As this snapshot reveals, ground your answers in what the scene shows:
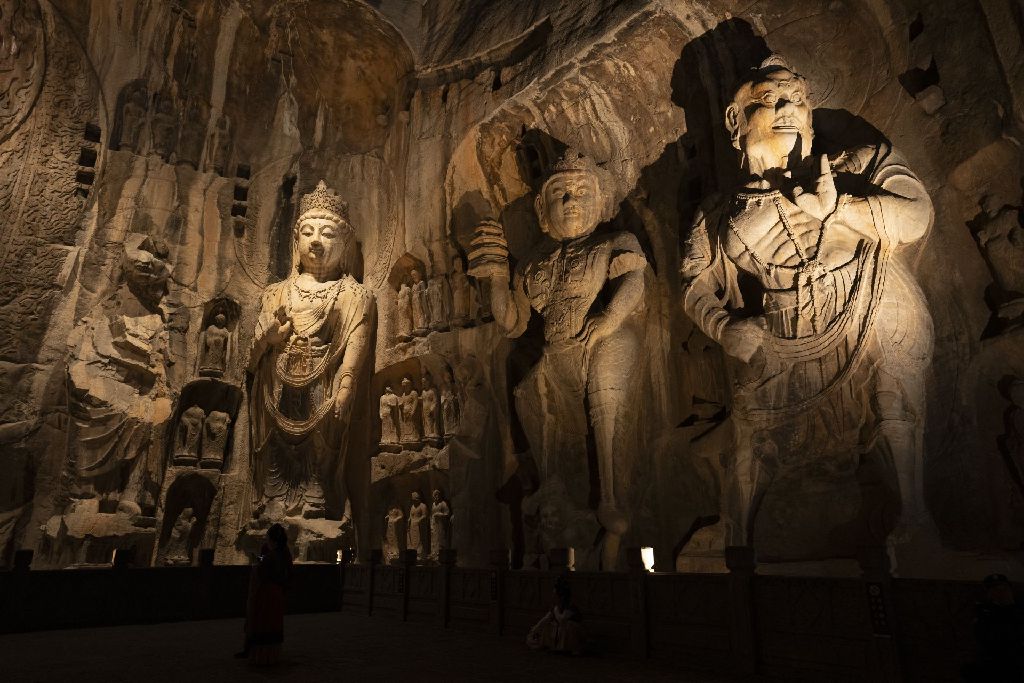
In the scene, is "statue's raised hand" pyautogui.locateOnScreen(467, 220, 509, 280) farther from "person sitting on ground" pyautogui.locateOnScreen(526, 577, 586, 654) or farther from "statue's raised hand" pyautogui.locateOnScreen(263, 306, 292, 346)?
"person sitting on ground" pyautogui.locateOnScreen(526, 577, 586, 654)

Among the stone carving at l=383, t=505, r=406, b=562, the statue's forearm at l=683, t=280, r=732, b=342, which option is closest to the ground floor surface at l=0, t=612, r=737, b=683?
the stone carving at l=383, t=505, r=406, b=562

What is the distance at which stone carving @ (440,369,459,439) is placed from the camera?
25.1 ft

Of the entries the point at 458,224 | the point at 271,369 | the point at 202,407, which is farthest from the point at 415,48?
the point at 202,407

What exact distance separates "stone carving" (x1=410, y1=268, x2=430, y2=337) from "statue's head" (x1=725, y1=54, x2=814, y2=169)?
158 inches

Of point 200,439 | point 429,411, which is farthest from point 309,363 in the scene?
point 429,411

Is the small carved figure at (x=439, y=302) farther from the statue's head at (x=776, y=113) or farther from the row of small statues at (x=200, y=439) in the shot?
the statue's head at (x=776, y=113)

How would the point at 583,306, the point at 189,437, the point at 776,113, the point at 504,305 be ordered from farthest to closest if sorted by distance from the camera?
the point at 189,437 < the point at 504,305 < the point at 583,306 < the point at 776,113

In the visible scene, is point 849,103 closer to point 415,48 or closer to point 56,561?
point 415,48

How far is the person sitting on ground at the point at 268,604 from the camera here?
4145mm

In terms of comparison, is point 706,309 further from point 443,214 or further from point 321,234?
point 321,234

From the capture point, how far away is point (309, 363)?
29.2ft

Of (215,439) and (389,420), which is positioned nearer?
(389,420)

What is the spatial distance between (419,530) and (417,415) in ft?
4.20

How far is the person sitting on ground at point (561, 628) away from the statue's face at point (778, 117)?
3.62 m
